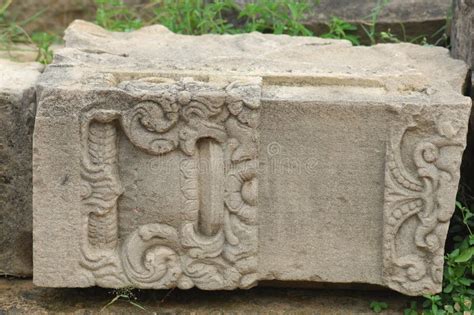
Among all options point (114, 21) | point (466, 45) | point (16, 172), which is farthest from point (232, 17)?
point (16, 172)

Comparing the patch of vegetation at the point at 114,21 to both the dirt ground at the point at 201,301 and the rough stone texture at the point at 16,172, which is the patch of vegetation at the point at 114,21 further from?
the dirt ground at the point at 201,301

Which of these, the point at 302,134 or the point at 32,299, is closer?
the point at 302,134

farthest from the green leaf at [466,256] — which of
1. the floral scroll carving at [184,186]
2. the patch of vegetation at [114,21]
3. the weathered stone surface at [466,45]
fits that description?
the patch of vegetation at [114,21]

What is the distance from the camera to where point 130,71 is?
3.76m

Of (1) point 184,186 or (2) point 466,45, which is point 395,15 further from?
(1) point 184,186

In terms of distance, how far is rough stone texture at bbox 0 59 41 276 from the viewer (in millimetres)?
3734

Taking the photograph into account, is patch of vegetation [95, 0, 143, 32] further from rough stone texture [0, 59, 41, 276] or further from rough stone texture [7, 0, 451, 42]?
rough stone texture [0, 59, 41, 276]

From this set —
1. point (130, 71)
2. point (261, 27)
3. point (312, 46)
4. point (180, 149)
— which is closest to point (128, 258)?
point (180, 149)

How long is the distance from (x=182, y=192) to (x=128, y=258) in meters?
0.31

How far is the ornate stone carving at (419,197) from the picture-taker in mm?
3480

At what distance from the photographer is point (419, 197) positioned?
3.53 m

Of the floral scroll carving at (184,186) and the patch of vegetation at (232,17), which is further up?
the patch of vegetation at (232,17)

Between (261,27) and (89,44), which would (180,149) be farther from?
(261,27)

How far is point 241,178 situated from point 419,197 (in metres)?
0.60
